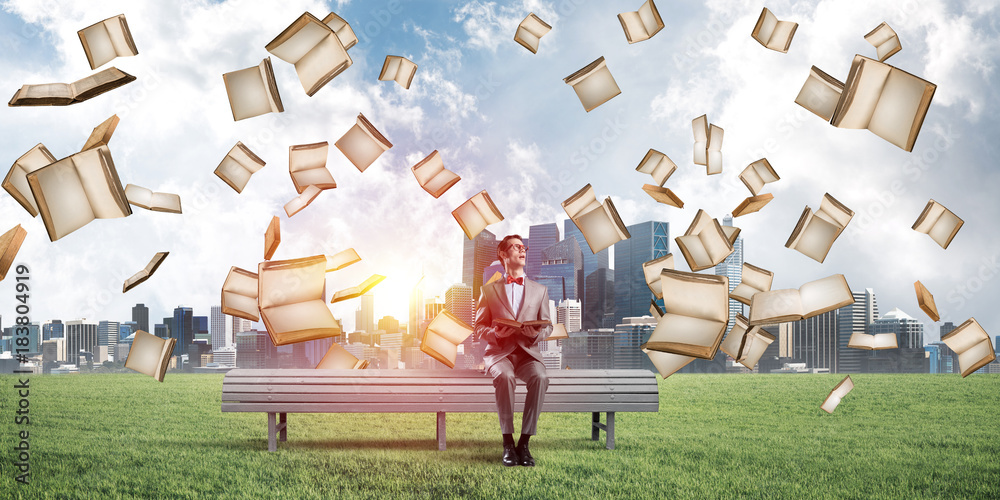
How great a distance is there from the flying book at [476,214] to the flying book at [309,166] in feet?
2.81

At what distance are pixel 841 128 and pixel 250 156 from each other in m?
3.51

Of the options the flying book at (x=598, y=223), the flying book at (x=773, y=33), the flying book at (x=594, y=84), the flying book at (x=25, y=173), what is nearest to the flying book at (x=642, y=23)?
the flying book at (x=594, y=84)

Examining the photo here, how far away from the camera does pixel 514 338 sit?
5.75 metres

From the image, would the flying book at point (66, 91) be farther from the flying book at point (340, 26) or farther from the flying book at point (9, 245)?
the flying book at point (340, 26)

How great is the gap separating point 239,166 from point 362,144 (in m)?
0.82

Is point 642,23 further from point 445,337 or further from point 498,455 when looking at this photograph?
point 498,455

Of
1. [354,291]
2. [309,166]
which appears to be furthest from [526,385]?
[309,166]

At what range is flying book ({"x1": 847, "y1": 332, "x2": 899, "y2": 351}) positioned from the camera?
520 cm

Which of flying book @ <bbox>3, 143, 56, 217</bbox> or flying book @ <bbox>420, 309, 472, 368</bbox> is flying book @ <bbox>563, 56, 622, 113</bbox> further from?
flying book @ <bbox>3, 143, 56, 217</bbox>

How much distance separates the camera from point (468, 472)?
5.31 metres

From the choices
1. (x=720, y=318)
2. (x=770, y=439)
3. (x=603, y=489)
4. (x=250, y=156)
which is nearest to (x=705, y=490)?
(x=603, y=489)

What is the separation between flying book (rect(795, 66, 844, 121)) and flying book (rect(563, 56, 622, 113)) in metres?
1.12

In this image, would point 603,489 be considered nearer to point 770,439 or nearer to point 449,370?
point 449,370

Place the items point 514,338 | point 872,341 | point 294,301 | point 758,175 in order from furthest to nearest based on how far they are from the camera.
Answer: point 514,338
point 872,341
point 758,175
point 294,301
